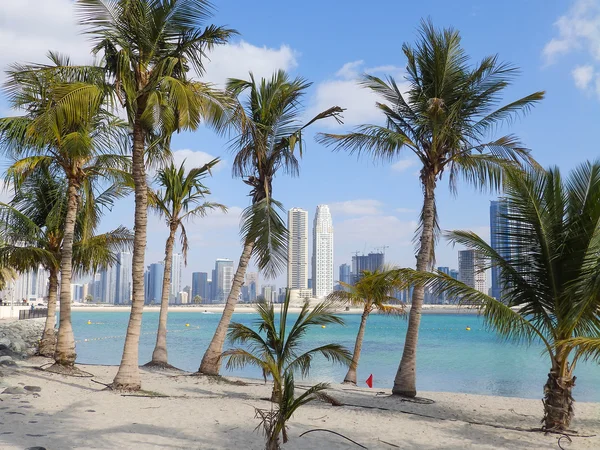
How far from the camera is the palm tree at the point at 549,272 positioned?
26.2ft

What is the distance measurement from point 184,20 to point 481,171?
627cm

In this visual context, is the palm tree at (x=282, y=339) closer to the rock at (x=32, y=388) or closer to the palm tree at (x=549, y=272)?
the palm tree at (x=549, y=272)

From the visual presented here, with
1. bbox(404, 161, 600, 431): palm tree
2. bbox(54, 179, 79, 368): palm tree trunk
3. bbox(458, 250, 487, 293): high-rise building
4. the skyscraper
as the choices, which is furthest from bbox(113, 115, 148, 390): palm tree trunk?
the skyscraper

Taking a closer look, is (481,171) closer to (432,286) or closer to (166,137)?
(432,286)

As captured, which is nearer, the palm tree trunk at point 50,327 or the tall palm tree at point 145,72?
the tall palm tree at point 145,72

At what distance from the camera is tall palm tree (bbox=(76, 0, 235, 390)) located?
384 inches

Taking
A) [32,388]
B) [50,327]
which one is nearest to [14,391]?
[32,388]

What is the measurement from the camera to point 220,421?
25.9 ft

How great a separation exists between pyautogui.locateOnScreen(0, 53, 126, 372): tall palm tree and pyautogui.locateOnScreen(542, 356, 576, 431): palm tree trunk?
8584 millimetres

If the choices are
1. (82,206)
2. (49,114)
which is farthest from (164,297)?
(49,114)

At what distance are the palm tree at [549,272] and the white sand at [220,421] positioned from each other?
135 centimetres

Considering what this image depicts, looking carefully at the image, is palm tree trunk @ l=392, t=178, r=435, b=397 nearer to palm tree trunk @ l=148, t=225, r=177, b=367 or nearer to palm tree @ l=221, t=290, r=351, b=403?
palm tree @ l=221, t=290, r=351, b=403

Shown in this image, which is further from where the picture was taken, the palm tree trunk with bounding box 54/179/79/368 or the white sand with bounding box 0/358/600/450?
the palm tree trunk with bounding box 54/179/79/368

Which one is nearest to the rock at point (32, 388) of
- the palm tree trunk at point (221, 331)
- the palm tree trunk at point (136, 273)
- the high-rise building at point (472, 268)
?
the palm tree trunk at point (136, 273)
